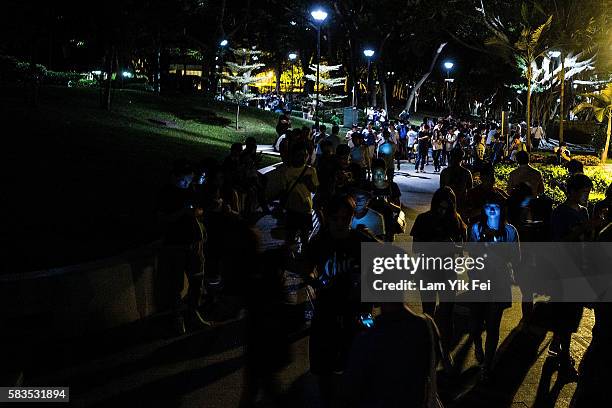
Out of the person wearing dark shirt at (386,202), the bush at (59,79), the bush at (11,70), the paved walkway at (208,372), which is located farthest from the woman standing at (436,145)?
the bush at (59,79)

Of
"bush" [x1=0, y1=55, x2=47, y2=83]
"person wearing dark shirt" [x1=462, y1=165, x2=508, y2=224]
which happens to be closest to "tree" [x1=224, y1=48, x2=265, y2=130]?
"bush" [x1=0, y1=55, x2=47, y2=83]

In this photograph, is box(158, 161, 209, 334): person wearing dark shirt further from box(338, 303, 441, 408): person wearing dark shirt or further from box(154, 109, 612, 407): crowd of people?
box(338, 303, 441, 408): person wearing dark shirt

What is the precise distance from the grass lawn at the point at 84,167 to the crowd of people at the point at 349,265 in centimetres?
168

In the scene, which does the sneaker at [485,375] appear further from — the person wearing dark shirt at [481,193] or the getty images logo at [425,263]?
the person wearing dark shirt at [481,193]

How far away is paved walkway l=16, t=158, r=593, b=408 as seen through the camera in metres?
5.36

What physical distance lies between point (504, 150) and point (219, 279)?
2157 centimetres

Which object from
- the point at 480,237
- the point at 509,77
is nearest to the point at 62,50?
the point at 509,77

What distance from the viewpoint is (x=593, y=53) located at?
34781mm

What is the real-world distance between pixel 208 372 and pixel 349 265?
204 centimetres

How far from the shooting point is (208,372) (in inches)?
232

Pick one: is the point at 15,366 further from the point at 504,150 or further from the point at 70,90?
the point at 70,90

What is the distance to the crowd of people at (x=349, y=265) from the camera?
3238 mm

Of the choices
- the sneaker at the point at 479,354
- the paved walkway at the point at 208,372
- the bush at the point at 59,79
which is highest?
the bush at the point at 59,79

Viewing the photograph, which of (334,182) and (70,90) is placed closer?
(334,182)
